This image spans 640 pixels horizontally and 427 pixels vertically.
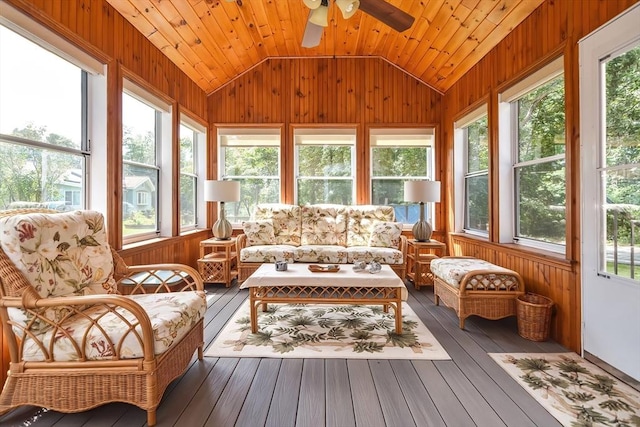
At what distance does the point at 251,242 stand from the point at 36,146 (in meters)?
2.43

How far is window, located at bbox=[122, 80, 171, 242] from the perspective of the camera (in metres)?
3.04

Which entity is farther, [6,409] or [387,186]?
[387,186]

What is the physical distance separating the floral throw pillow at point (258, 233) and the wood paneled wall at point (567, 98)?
2.67m

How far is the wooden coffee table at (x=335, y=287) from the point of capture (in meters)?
2.40

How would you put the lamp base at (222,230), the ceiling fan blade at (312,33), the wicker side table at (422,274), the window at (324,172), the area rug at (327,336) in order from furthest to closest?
the window at (324,172)
the lamp base at (222,230)
the wicker side table at (422,274)
the ceiling fan blade at (312,33)
the area rug at (327,336)

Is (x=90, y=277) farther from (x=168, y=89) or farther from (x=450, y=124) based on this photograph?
(x=450, y=124)

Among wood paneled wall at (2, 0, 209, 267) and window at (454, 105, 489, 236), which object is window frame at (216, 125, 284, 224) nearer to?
wood paneled wall at (2, 0, 209, 267)

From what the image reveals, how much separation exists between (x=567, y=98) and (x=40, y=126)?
3.83 m

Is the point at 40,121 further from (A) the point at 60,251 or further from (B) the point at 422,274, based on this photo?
(B) the point at 422,274

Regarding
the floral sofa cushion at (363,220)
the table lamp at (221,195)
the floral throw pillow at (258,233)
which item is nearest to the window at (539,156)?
→ the floral sofa cushion at (363,220)

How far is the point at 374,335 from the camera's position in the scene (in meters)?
2.48

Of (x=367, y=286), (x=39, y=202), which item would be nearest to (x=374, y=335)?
(x=367, y=286)

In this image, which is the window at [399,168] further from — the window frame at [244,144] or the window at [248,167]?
the window at [248,167]

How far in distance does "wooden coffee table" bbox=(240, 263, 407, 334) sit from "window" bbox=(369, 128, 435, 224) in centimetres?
231
